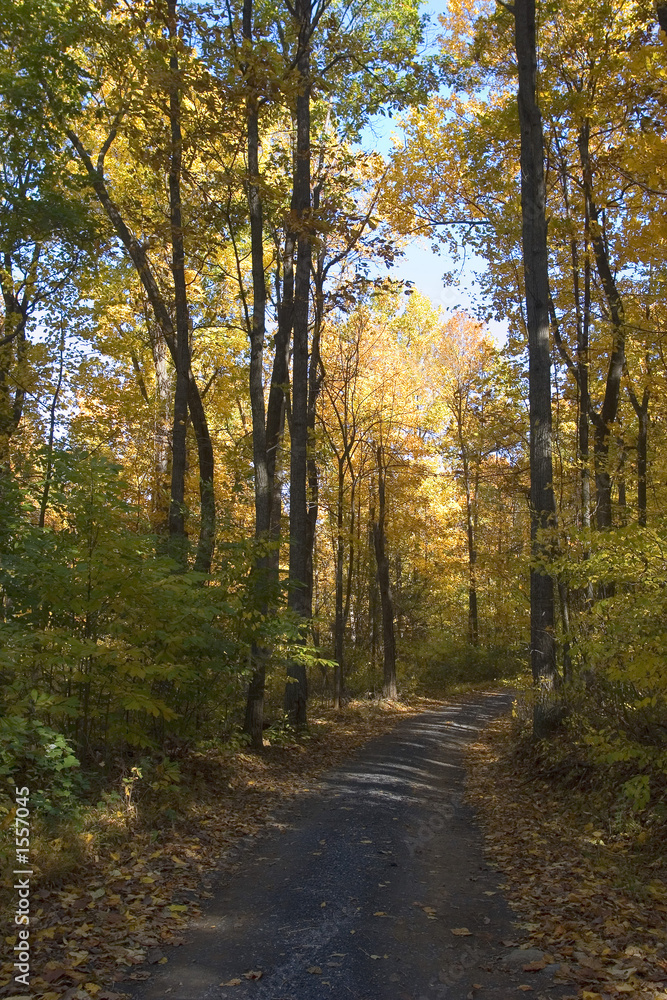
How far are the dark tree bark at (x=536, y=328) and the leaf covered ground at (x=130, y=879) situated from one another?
380 cm

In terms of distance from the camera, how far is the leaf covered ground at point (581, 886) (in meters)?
3.70

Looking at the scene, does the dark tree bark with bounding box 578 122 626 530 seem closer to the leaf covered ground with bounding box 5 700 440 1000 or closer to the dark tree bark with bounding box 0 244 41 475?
the leaf covered ground with bounding box 5 700 440 1000

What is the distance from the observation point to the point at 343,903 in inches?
189

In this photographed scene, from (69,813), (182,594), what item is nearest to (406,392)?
(182,594)

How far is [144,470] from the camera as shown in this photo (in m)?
18.6

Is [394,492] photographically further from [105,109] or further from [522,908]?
[522,908]

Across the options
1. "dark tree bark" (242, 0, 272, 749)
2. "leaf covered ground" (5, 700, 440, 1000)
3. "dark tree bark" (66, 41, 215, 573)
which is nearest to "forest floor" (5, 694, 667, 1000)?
"leaf covered ground" (5, 700, 440, 1000)

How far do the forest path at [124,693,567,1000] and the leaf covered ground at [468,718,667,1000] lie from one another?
0.19 m

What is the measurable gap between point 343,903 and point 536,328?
7.44 metres

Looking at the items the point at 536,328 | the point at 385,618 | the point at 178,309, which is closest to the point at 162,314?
the point at 178,309

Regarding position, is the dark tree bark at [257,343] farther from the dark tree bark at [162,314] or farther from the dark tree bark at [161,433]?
the dark tree bark at [161,433]

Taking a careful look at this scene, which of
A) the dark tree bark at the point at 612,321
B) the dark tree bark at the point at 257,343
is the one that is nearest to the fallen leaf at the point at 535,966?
the dark tree bark at the point at 257,343

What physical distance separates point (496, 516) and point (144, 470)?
702 inches

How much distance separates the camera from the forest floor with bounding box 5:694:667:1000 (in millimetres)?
3691
